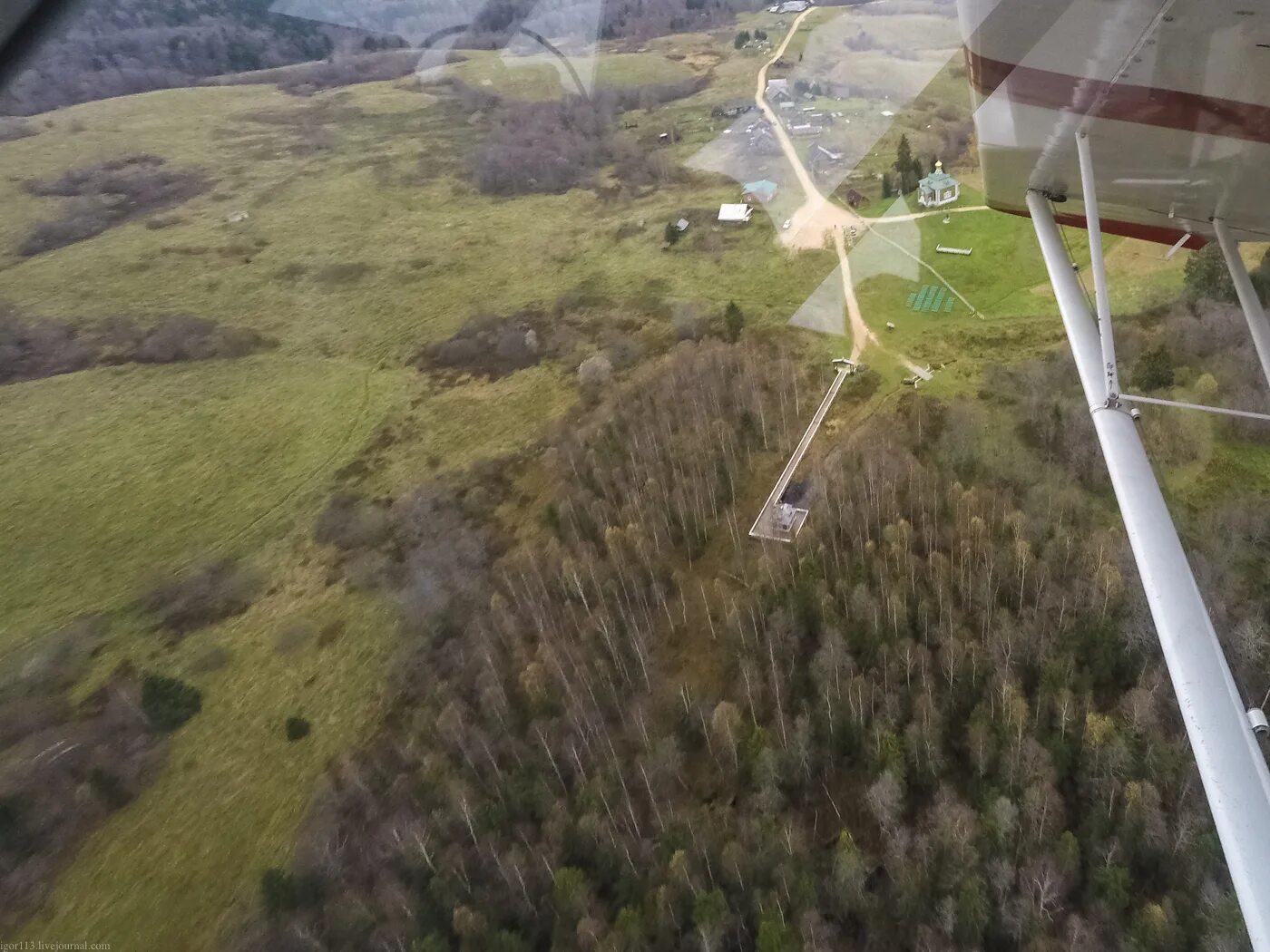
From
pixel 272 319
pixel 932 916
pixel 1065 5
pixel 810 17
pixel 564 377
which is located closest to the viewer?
pixel 1065 5

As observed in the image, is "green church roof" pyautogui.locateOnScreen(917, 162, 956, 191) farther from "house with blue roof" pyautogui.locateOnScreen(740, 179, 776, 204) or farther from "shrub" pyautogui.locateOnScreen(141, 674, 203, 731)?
→ "shrub" pyautogui.locateOnScreen(141, 674, 203, 731)

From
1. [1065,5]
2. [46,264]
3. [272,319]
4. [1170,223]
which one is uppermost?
[1065,5]

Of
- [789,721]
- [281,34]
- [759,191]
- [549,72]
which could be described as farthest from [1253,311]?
[549,72]

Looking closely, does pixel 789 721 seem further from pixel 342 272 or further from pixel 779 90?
pixel 779 90

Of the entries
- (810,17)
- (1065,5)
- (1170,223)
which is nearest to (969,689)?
(1170,223)

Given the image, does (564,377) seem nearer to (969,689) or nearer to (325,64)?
(969,689)

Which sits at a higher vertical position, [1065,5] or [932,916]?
[1065,5]
